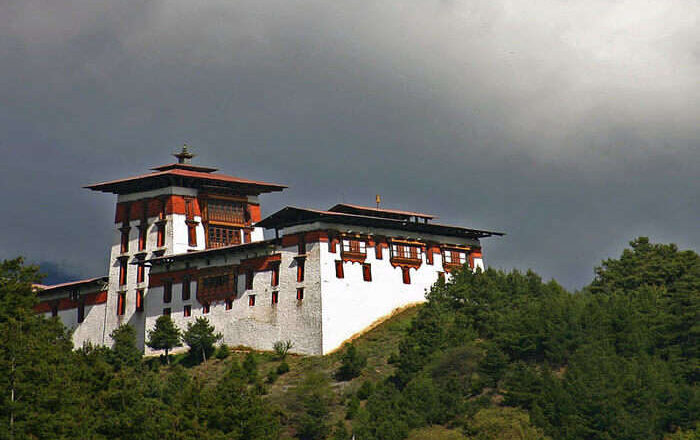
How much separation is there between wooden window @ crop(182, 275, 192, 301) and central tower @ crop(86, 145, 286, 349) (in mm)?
3940

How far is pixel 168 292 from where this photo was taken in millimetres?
121188

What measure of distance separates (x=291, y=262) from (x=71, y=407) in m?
37.4

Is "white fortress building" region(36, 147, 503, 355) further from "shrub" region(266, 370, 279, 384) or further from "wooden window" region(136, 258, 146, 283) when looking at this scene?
"shrub" region(266, 370, 279, 384)

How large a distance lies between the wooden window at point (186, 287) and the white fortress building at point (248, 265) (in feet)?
0.35

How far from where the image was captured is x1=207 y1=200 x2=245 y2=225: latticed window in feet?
416

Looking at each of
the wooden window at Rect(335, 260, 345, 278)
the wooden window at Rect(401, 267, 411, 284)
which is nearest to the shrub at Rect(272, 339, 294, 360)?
the wooden window at Rect(335, 260, 345, 278)

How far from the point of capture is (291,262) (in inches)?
4503

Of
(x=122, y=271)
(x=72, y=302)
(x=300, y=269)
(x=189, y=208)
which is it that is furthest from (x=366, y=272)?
(x=72, y=302)

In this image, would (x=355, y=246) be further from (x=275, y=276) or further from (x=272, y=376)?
(x=272, y=376)

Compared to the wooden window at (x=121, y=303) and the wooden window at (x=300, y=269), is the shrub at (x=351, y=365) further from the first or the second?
the wooden window at (x=121, y=303)

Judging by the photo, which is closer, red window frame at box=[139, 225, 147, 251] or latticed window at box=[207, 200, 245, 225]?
red window frame at box=[139, 225, 147, 251]

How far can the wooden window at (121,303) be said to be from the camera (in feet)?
409

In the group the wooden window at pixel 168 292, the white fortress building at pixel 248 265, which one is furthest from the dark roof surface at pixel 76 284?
the wooden window at pixel 168 292

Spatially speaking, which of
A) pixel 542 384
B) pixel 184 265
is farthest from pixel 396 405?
pixel 184 265
